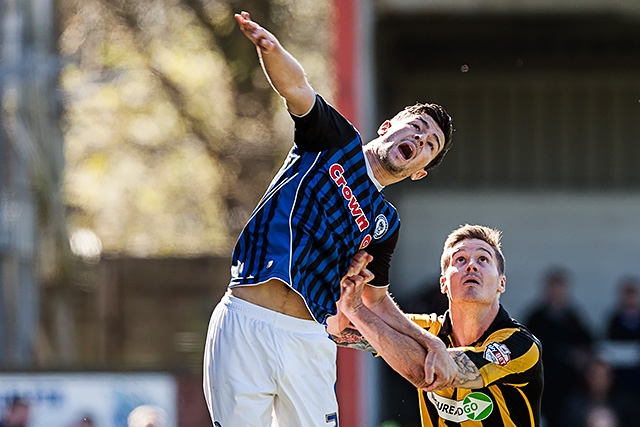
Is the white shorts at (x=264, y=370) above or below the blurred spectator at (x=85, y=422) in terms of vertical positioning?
above

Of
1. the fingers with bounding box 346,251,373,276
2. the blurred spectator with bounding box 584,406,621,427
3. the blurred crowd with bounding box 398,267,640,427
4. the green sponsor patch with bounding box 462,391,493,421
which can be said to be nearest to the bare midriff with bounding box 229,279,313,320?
the fingers with bounding box 346,251,373,276

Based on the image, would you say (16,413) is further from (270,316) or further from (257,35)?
(257,35)

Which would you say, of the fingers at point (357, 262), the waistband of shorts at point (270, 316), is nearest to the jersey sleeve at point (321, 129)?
the fingers at point (357, 262)

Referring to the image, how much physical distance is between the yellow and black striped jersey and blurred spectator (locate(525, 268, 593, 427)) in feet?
21.9

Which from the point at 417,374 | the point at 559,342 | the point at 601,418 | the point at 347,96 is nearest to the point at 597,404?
the point at 601,418

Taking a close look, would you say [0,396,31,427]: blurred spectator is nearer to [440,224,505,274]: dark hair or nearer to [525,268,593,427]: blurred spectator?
[525,268,593,427]: blurred spectator

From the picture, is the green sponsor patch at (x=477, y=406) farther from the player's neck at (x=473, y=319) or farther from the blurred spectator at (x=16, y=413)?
the blurred spectator at (x=16, y=413)

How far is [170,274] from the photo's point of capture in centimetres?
1527

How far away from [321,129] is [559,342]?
7834 millimetres

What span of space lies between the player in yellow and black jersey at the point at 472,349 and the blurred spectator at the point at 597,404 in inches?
252

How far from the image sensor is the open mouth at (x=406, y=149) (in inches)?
188

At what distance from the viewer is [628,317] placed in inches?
485

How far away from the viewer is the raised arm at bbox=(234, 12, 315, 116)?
4.16 meters

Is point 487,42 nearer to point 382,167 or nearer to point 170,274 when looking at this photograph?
point 170,274
